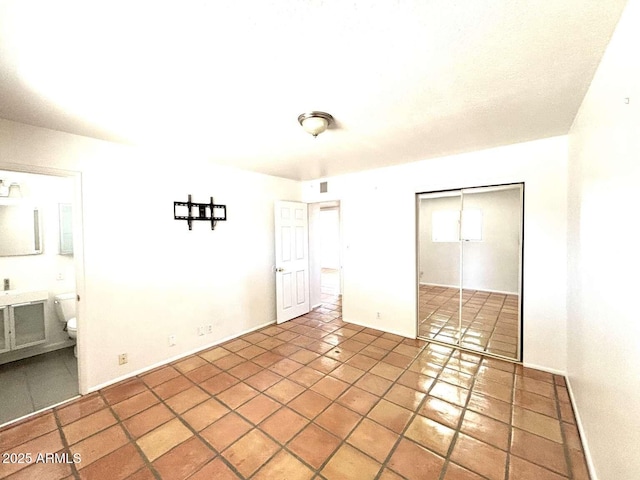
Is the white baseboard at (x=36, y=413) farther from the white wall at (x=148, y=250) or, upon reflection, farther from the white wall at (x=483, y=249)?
the white wall at (x=483, y=249)

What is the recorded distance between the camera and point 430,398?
92.2 inches

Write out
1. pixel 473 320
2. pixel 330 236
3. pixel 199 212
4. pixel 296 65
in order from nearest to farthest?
1. pixel 296 65
2. pixel 199 212
3. pixel 473 320
4. pixel 330 236

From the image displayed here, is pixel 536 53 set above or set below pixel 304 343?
above

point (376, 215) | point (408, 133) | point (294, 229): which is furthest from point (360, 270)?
point (408, 133)

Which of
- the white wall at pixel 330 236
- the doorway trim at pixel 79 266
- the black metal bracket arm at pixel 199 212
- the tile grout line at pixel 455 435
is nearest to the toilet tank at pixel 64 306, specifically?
the doorway trim at pixel 79 266

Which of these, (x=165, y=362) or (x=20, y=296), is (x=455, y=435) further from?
(x=20, y=296)

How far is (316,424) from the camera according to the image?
2.03 m

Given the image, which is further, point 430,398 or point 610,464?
point 430,398

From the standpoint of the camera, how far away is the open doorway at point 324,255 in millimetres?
5059

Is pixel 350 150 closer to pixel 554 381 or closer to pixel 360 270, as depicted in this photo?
A: pixel 360 270

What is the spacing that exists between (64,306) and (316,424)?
3.53 meters

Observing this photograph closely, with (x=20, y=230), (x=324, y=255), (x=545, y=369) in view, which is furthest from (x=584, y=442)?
(x=324, y=255)

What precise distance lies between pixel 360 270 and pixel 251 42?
3.38 m

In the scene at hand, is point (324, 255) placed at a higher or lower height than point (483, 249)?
lower
